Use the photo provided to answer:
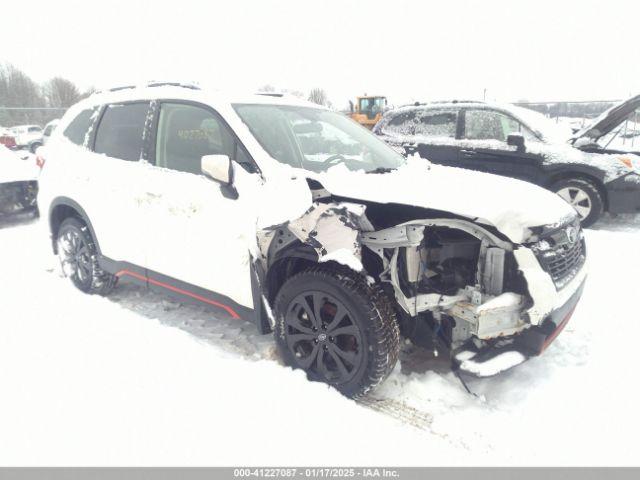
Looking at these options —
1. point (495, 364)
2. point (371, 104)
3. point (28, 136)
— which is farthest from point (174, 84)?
point (28, 136)

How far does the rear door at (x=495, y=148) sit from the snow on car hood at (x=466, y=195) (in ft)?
12.8

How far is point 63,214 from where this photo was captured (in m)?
4.42

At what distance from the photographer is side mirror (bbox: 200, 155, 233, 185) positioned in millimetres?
2738

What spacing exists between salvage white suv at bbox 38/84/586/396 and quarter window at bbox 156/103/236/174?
0.04 feet

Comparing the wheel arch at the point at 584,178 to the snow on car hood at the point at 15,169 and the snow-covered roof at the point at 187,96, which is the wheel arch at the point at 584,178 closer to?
the snow-covered roof at the point at 187,96

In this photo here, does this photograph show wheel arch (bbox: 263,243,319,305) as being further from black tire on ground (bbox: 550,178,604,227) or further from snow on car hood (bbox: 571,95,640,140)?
snow on car hood (bbox: 571,95,640,140)

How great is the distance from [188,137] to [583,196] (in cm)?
576

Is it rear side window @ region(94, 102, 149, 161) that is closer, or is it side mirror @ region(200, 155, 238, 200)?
side mirror @ region(200, 155, 238, 200)

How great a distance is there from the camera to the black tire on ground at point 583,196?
6348 millimetres

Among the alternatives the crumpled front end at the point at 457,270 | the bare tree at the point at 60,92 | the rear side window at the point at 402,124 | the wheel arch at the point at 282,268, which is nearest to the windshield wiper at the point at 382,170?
the crumpled front end at the point at 457,270

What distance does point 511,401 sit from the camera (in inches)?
108

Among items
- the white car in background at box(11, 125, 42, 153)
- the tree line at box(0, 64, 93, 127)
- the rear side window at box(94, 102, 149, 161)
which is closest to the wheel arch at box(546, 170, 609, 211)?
the rear side window at box(94, 102, 149, 161)

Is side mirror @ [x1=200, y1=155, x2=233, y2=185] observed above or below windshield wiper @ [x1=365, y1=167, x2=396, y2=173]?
above

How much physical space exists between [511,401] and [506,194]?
1.29 m
